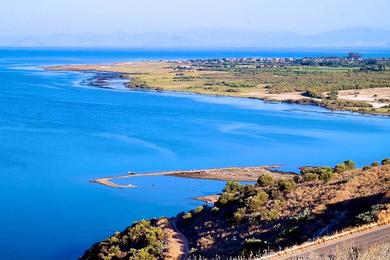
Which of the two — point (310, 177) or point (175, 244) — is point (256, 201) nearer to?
point (175, 244)

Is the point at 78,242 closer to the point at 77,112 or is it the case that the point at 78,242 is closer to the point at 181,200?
the point at 181,200

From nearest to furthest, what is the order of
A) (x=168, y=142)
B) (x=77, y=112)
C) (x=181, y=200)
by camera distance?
(x=181, y=200)
(x=168, y=142)
(x=77, y=112)

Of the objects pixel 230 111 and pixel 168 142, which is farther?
pixel 230 111

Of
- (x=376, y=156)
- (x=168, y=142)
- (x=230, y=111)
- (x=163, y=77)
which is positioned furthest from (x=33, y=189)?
(x=163, y=77)

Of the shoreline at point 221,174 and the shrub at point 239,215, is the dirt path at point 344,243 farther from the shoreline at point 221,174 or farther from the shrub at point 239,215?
the shoreline at point 221,174

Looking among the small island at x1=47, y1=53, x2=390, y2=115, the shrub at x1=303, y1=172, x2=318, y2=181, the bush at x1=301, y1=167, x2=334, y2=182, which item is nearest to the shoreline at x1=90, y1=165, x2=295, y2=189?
the bush at x1=301, y1=167, x2=334, y2=182

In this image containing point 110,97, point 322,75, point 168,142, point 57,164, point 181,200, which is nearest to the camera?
point 181,200

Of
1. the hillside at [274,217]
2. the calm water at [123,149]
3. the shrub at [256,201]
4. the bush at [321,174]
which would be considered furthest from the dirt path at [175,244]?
the bush at [321,174]

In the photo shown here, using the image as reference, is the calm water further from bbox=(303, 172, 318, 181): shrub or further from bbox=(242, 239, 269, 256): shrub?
bbox=(242, 239, 269, 256): shrub
